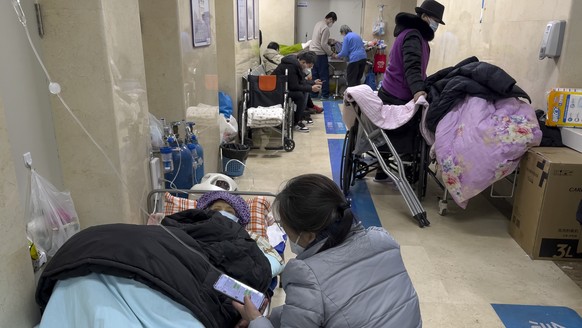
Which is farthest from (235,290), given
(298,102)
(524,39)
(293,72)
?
(298,102)

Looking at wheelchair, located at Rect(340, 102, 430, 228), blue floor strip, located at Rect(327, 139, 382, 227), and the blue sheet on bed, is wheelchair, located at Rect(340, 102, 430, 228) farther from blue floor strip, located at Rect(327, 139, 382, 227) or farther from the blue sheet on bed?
the blue sheet on bed

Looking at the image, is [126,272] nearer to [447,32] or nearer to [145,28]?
[145,28]

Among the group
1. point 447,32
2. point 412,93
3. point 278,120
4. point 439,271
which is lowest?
point 439,271

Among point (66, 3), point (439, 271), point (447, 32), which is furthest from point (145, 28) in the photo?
point (447, 32)

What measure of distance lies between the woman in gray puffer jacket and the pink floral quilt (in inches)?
78.1

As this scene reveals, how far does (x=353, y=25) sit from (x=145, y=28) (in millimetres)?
7175

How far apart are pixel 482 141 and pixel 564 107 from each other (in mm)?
538

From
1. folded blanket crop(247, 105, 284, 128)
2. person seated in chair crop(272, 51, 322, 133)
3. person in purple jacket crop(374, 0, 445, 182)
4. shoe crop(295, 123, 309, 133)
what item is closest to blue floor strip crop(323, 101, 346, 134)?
shoe crop(295, 123, 309, 133)

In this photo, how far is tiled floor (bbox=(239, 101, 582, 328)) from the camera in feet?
7.84

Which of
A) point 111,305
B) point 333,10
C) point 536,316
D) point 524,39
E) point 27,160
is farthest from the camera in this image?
point 333,10

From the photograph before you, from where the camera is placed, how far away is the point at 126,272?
1434mm

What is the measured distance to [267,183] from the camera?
419cm

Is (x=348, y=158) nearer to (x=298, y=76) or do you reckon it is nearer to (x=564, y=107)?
(x=564, y=107)

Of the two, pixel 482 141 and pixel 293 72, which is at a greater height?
pixel 293 72
